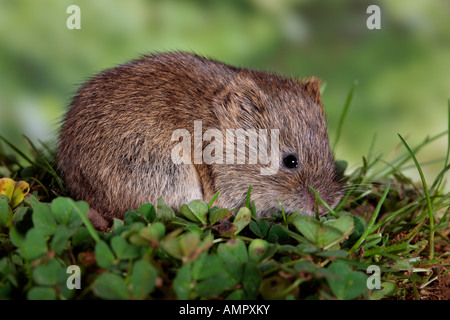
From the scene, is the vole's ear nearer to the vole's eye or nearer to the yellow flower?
the vole's eye

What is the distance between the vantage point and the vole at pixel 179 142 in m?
3.58

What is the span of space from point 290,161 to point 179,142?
0.83 m

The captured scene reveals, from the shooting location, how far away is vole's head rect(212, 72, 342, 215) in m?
3.71

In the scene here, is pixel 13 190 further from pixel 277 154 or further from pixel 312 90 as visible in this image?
pixel 312 90

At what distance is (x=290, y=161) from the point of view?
3727 millimetres

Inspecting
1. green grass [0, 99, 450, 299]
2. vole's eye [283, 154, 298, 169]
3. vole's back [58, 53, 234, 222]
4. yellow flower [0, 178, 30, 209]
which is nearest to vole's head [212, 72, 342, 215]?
vole's eye [283, 154, 298, 169]

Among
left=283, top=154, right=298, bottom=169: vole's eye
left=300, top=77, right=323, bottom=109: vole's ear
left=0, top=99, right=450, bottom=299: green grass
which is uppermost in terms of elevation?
left=300, top=77, right=323, bottom=109: vole's ear

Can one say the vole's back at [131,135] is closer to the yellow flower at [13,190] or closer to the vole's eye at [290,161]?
the yellow flower at [13,190]

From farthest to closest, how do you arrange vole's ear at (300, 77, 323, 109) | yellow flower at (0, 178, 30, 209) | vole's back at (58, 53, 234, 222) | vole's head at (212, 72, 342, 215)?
1. vole's ear at (300, 77, 323, 109)
2. vole's head at (212, 72, 342, 215)
3. vole's back at (58, 53, 234, 222)
4. yellow flower at (0, 178, 30, 209)

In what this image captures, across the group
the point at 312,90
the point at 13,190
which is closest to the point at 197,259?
the point at 13,190

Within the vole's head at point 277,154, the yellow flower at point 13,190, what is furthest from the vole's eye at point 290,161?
the yellow flower at point 13,190

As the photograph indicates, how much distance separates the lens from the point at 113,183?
356cm
